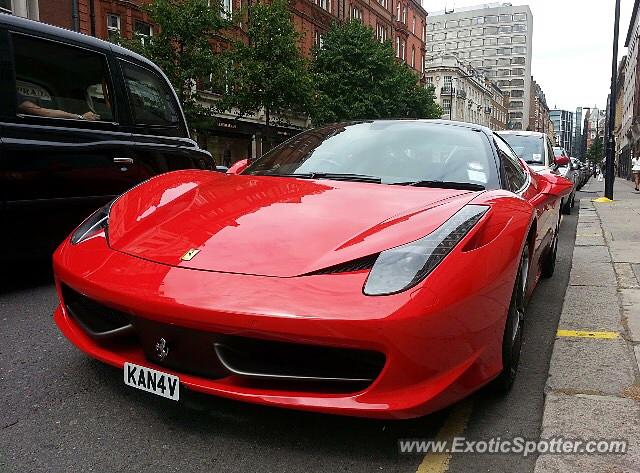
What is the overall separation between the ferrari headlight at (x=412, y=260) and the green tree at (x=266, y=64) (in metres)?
19.2

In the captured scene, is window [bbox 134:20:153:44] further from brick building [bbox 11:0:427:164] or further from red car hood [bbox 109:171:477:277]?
red car hood [bbox 109:171:477:277]

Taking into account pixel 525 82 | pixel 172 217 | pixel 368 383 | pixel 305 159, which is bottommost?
pixel 368 383

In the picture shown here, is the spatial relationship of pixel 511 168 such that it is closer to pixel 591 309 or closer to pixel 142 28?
pixel 591 309

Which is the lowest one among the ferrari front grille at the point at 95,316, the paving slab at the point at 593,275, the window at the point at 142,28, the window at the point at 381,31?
the paving slab at the point at 593,275

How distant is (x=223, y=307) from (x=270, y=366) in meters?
0.26

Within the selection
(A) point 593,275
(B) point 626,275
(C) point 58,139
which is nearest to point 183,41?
(C) point 58,139

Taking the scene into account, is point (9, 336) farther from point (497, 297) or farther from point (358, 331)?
point (497, 297)

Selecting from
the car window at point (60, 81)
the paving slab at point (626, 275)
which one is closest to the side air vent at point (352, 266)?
the car window at point (60, 81)

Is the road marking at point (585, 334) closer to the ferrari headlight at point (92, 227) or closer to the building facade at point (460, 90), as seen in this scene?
the ferrari headlight at point (92, 227)

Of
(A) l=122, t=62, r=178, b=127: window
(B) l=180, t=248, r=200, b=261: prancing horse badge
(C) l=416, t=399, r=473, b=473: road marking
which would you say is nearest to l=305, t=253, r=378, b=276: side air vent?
(B) l=180, t=248, r=200, b=261: prancing horse badge

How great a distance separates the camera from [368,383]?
1.92m

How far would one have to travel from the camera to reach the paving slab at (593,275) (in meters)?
A: 4.78

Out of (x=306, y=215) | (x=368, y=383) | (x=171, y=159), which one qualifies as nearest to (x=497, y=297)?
(x=368, y=383)

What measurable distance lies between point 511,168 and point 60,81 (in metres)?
3.15
